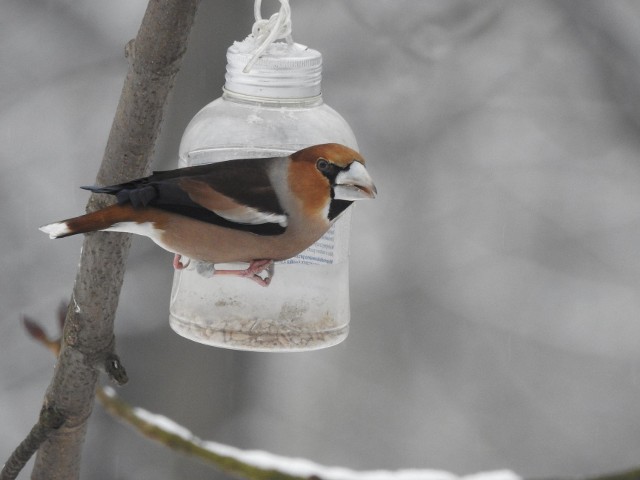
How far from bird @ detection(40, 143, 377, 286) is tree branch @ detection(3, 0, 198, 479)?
18 centimetres

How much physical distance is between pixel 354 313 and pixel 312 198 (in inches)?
151

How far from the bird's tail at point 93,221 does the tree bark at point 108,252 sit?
0.23 meters

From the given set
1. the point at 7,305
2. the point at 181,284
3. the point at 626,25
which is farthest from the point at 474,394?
the point at 181,284

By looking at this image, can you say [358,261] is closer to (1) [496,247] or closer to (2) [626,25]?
(1) [496,247]

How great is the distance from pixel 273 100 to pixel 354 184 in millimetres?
482

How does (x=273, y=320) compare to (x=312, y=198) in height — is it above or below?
below

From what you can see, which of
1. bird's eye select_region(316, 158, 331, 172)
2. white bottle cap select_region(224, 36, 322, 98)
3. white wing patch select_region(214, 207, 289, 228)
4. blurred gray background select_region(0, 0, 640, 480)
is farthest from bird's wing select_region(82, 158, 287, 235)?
blurred gray background select_region(0, 0, 640, 480)

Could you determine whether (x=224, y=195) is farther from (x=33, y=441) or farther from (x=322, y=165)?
(x=33, y=441)

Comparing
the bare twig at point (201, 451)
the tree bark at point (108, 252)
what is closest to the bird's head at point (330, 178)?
the tree bark at point (108, 252)

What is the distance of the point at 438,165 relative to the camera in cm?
630

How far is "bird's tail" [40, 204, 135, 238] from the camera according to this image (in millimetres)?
2307

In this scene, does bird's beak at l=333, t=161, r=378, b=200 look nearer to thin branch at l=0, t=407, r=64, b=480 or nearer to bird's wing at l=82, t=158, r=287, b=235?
bird's wing at l=82, t=158, r=287, b=235

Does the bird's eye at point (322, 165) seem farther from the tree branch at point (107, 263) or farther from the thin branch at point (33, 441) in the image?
the thin branch at point (33, 441)

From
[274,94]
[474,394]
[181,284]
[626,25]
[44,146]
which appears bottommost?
[474,394]
